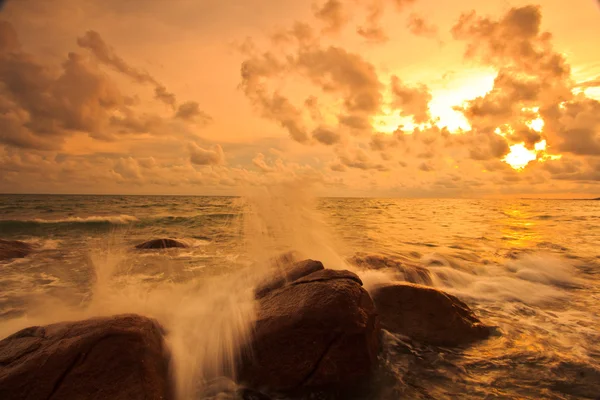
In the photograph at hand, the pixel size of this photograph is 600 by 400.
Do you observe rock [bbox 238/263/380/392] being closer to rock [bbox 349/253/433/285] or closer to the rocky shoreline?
the rocky shoreline

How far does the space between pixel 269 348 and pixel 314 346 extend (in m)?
0.62

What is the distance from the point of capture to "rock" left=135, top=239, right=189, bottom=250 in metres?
15.2

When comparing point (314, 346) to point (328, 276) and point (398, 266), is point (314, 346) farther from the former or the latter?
point (398, 266)

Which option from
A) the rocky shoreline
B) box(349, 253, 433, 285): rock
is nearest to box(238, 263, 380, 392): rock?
the rocky shoreline

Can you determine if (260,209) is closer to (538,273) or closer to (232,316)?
(232,316)

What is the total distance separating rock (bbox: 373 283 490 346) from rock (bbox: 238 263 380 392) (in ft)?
4.40

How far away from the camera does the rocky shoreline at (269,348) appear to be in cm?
334

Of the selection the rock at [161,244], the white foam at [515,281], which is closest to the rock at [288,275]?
the white foam at [515,281]

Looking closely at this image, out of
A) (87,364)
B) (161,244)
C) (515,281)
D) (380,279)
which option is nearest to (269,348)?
(87,364)

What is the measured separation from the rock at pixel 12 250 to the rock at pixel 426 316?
1452 centimetres

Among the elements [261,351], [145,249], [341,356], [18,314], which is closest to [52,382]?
[261,351]

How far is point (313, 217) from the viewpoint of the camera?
11297 mm

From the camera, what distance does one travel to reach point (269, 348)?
4277 mm

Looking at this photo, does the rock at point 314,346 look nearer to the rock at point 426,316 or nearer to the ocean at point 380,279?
the ocean at point 380,279
